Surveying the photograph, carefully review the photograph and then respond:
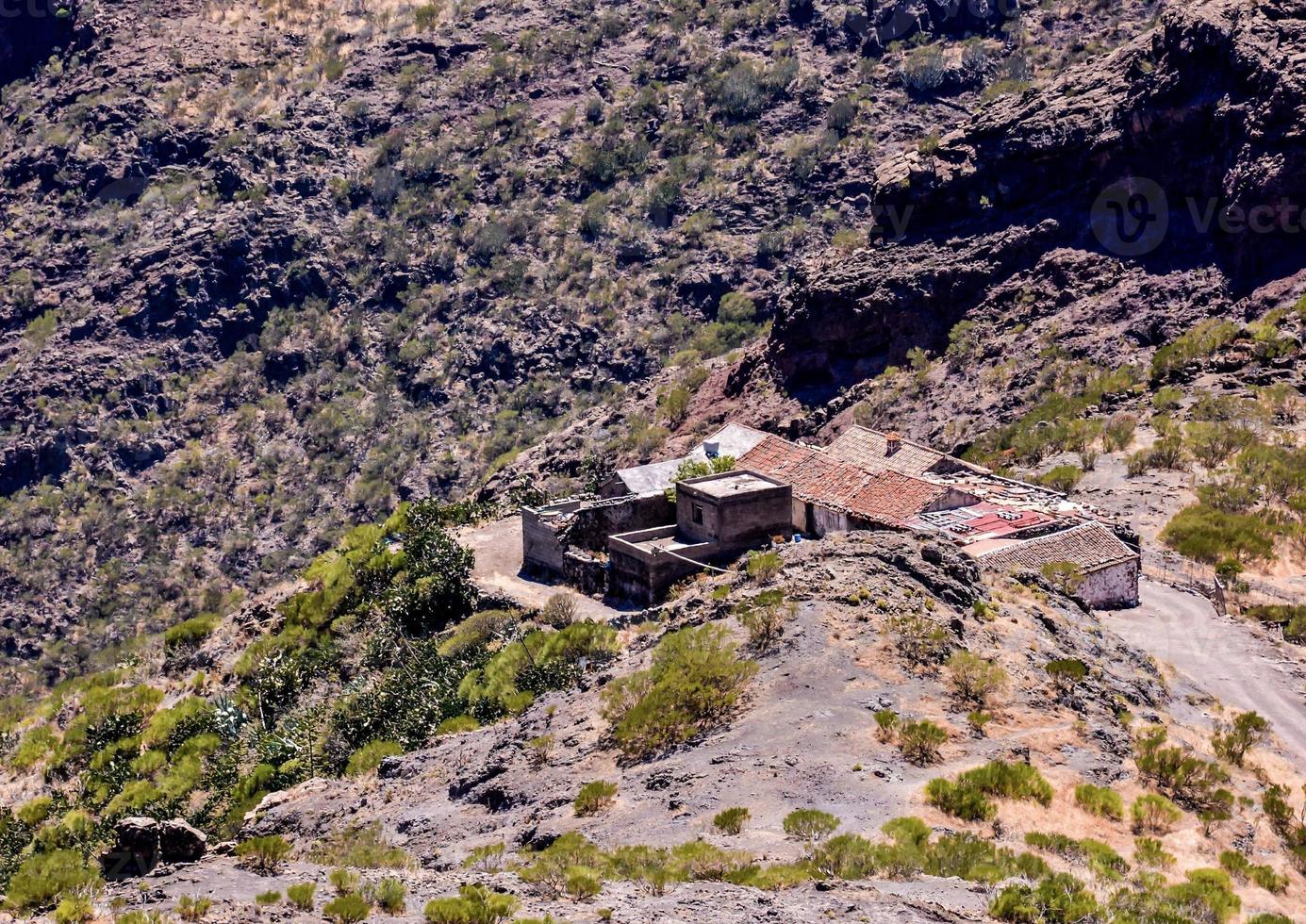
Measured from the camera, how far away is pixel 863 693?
74.2 ft

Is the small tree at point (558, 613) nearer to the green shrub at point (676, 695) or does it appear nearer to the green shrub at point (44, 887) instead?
the green shrub at point (676, 695)

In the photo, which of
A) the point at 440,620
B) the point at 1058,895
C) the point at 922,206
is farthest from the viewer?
the point at 922,206

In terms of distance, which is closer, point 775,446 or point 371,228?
point 775,446

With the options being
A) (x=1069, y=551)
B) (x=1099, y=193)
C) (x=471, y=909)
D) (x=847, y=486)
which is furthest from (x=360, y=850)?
(x=1099, y=193)

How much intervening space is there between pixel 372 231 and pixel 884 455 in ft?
164

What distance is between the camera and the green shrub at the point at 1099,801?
65.0 ft

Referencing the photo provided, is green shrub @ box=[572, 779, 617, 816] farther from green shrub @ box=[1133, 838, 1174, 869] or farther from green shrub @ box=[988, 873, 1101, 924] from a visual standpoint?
green shrub @ box=[1133, 838, 1174, 869]

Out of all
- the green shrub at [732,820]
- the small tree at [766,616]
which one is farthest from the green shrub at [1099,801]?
the small tree at [766,616]

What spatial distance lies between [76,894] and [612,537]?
19345mm

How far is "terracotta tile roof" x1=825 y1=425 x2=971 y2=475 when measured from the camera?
41.9 metres

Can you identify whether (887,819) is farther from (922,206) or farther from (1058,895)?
(922,206)

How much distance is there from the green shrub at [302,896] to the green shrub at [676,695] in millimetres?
6859

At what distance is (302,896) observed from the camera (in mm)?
16891

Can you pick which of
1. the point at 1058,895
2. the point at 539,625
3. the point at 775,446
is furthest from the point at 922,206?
the point at 1058,895
